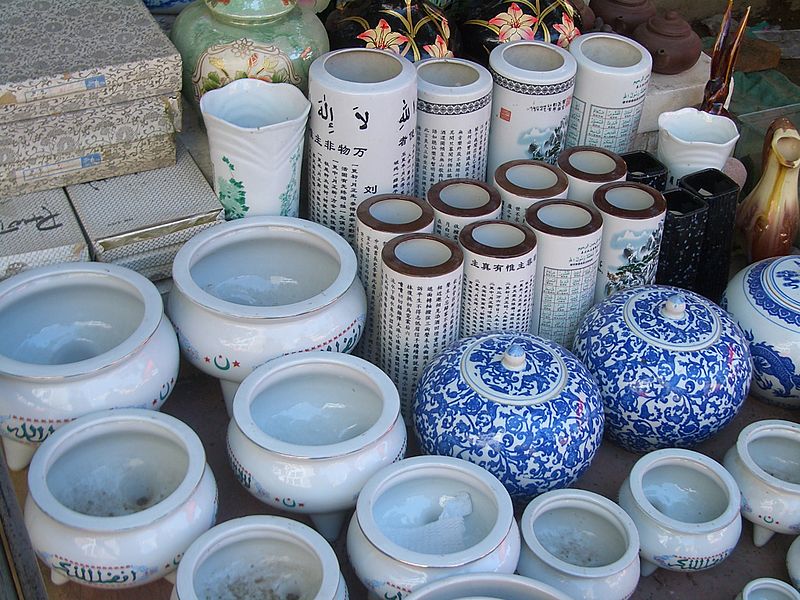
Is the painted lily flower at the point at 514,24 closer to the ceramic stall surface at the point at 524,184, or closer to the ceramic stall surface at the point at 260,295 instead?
the ceramic stall surface at the point at 524,184

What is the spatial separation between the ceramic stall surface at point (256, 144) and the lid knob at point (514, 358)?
1.88 feet

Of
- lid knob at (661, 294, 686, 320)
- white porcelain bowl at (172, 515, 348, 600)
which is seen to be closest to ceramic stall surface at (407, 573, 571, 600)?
white porcelain bowl at (172, 515, 348, 600)

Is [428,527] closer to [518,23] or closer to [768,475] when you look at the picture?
[768,475]

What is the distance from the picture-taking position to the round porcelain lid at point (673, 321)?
1.70 metres

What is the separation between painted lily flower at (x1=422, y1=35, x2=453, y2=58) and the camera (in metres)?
2.03

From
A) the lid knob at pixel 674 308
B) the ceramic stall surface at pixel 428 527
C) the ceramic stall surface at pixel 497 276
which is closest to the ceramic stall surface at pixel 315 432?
the ceramic stall surface at pixel 428 527

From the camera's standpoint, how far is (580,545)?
1516 millimetres

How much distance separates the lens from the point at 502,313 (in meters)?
1.75

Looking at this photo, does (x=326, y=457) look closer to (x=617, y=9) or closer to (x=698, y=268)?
(x=698, y=268)

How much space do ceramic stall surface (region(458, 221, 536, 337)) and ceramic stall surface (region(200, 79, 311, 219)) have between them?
37 cm

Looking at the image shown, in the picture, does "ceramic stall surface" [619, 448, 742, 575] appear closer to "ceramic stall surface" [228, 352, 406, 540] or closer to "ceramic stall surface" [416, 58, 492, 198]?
"ceramic stall surface" [228, 352, 406, 540]

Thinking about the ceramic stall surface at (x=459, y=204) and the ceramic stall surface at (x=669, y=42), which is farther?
the ceramic stall surface at (x=669, y=42)

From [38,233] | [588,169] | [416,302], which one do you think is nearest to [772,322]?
[588,169]

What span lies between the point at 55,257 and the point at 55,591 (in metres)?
0.59
